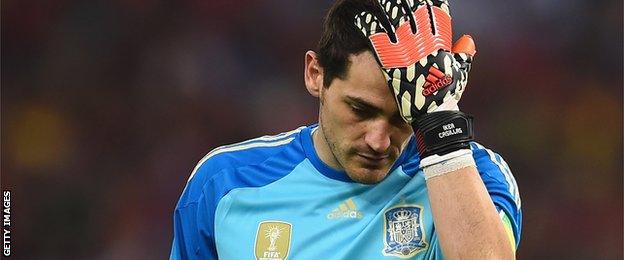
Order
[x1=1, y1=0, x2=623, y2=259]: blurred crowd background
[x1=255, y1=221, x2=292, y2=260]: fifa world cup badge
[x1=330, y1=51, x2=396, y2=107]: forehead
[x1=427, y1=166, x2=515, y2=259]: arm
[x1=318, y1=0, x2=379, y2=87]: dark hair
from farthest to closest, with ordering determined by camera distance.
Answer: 1. [x1=1, y1=0, x2=623, y2=259]: blurred crowd background
2. [x1=255, y1=221, x2=292, y2=260]: fifa world cup badge
3. [x1=318, y1=0, x2=379, y2=87]: dark hair
4. [x1=330, y1=51, x2=396, y2=107]: forehead
5. [x1=427, y1=166, x2=515, y2=259]: arm

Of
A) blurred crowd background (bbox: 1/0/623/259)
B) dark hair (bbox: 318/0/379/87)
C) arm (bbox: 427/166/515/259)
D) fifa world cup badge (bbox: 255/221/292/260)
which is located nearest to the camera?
arm (bbox: 427/166/515/259)

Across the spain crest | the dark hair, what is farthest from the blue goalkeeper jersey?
the dark hair

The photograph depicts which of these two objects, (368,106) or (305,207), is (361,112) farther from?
(305,207)

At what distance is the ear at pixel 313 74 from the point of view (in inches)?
109

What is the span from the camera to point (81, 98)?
5.34m

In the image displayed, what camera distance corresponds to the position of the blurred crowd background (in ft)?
17.2

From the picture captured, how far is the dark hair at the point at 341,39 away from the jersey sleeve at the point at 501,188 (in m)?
0.45

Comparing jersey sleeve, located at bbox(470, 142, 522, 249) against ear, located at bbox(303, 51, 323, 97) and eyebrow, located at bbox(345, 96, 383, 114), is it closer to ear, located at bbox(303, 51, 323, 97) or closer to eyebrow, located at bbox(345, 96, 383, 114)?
eyebrow, located at bbox(345, 96, 383, 114)

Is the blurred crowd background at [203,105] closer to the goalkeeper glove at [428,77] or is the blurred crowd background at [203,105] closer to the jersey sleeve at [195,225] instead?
the jersey sleeve at [195,225]

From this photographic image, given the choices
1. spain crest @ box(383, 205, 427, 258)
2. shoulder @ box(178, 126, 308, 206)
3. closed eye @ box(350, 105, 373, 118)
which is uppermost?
closed eye @ box(350, 105, 373, 118)

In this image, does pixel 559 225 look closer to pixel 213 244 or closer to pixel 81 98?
pixel 81 98

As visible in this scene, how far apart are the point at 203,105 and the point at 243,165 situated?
2595mm

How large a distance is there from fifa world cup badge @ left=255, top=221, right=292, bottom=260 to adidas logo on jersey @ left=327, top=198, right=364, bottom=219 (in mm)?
143

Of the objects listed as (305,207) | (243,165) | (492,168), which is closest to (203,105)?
(243,165)
